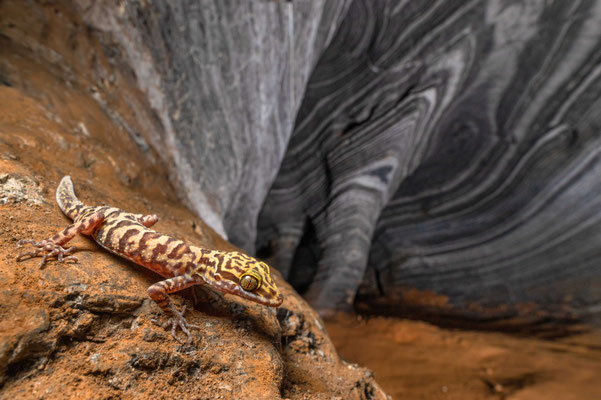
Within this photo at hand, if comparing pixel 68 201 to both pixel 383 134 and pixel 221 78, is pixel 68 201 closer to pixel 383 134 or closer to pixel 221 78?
pixel 221 78

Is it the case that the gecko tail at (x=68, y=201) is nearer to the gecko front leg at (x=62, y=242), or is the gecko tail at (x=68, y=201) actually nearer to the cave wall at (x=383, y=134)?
the gecko front leg at (x=62, y=242)

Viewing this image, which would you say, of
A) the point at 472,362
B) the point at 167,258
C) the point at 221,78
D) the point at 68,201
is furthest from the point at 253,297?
the point at 221,78

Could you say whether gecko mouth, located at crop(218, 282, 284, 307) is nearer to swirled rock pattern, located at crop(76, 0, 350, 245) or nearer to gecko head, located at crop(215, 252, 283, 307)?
gecko head, located at crop(215, 252, 283, 307)

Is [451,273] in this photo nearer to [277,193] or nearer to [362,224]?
[362,224]

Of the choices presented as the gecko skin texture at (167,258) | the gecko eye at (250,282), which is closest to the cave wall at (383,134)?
the gecko skin texture at (167,258)

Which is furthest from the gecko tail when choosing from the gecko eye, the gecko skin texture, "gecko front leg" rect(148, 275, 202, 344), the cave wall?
the gecko eye

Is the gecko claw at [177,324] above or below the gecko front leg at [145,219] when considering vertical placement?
below

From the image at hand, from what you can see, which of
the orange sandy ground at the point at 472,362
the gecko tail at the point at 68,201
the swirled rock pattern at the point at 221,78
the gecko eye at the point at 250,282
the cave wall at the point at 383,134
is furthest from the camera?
the cave wall at the point at 383,134
